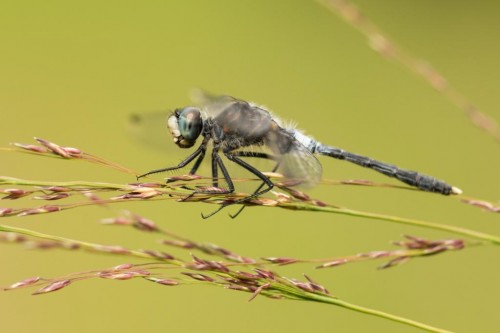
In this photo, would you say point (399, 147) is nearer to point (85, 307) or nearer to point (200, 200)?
point (85, 307)

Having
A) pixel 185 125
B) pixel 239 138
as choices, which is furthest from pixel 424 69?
pixel 185 125

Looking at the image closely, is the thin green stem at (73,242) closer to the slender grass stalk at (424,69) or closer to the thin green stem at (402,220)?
the thin green stem at (402,220)

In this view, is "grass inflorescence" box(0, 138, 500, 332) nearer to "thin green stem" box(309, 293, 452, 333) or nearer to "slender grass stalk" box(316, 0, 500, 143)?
"thin green stem" box(309, 293, 452, 333)

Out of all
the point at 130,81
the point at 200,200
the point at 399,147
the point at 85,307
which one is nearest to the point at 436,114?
the point at 399,147

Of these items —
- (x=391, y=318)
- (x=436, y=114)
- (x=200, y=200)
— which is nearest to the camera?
(x=391, y=318)

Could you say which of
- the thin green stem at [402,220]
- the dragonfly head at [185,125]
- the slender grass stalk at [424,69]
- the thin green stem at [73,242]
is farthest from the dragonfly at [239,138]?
the thin green stem at [73,242]

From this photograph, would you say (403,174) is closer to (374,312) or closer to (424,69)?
(424,69)
